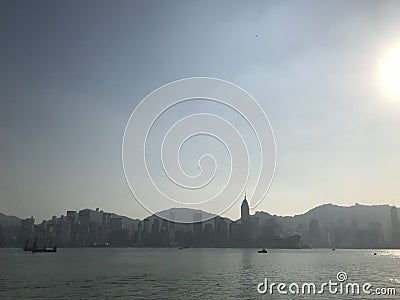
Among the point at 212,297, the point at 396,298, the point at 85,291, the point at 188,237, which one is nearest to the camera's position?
the point at 396,298

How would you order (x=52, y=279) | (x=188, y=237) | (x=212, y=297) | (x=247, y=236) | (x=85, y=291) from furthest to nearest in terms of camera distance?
1. (x=188, y=237)
2. (x=247, y=236)
3. (x=52, y=279)
4. (x=85, y=291)
5. (x=212, y=297)

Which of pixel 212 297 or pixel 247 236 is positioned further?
pixel 247 236

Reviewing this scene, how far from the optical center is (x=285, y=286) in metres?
50.7

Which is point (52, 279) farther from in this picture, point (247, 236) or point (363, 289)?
point (247, 236)

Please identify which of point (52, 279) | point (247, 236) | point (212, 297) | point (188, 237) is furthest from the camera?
point (188, 237)

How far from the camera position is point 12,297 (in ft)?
133

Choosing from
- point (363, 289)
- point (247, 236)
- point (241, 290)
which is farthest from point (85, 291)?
point (247, 236)

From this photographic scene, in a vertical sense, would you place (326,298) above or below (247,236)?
below

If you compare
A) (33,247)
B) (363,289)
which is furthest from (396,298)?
(33,247)

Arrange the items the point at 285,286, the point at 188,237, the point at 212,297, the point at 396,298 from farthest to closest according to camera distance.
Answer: the point at 188,237
the point at 285,286
the point at 212,297
the point at 396,298

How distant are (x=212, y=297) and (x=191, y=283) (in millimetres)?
11737

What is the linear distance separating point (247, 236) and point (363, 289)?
324 ft

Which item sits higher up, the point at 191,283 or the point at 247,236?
the point at 247,236

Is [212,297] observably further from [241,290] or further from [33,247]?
[33,247]
